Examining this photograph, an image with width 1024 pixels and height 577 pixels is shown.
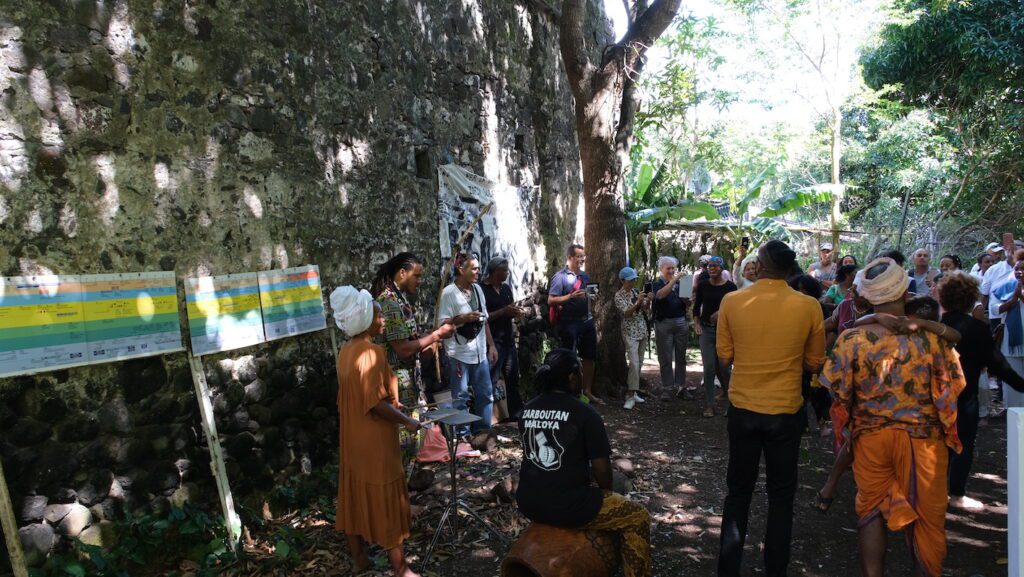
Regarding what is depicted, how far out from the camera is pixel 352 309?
143 inches

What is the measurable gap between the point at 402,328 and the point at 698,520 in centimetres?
256

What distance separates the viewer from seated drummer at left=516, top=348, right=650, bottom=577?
334cm

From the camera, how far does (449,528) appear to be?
177 inches

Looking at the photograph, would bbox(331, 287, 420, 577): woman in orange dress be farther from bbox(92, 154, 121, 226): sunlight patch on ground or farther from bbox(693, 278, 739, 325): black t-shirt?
bbox(693, 278, 739, 325): black t-shirt

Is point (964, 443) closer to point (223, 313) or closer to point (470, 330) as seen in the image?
point (470, 330)

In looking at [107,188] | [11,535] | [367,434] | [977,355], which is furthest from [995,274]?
[11,535]

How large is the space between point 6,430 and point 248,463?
58.8 inches

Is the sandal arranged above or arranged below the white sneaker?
above

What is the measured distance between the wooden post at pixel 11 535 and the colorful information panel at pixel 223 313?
4.23 ft

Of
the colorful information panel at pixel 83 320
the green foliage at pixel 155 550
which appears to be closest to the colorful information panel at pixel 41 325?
Result: the colorful information panel at pixel 83 320

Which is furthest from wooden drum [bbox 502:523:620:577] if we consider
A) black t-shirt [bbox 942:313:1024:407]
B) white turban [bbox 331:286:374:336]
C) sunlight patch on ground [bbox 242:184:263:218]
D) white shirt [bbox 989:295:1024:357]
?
white shirt [bbox 989:295:1024:357]

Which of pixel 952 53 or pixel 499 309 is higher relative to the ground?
pixel 952 53

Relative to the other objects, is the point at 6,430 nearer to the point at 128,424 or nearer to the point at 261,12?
the point at 128,424

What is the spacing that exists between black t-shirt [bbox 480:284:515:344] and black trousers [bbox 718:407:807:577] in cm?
339
